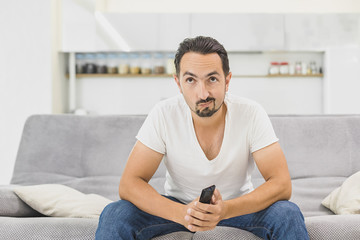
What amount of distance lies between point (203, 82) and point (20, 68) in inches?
134

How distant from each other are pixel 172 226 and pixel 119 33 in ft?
11.5

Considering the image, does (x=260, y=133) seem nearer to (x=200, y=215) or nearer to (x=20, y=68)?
(x=200, y=215)

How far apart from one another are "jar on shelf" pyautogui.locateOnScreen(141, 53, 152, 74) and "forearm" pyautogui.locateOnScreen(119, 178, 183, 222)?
343cm

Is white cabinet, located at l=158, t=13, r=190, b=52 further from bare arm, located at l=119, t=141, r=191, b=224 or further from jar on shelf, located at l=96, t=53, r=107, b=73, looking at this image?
bare arm, located at l=119, t=141, r=191, b=224

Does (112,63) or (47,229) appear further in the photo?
(112,63)

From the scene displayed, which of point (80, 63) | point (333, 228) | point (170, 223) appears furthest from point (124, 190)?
point (80, 63)

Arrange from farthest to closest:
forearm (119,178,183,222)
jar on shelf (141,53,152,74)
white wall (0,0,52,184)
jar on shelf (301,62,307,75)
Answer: jar on shelf (141,53,152,74) → jar on shelf (301,62,307,75) → white wall (0,0,52,184) → forearm (119,178,183,222)

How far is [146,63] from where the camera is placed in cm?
474

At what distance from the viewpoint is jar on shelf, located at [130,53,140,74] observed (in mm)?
4715

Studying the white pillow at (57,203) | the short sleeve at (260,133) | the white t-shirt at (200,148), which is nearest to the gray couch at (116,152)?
the white pillow at (57,203)

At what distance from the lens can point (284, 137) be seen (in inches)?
81.5

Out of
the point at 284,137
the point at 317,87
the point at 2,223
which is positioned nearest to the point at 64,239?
the point at 2,223

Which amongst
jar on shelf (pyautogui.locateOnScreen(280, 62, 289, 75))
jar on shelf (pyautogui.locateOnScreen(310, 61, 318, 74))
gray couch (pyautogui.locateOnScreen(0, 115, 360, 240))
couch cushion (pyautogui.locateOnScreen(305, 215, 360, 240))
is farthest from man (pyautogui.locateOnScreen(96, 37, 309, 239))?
jar on shelf (pyautogui.locateOnScreen(310, 61, 318, 74))

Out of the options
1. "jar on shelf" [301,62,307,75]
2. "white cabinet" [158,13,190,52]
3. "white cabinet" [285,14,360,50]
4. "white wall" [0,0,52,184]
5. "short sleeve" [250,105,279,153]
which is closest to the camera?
"short sleeve" [250,105,279,153]
